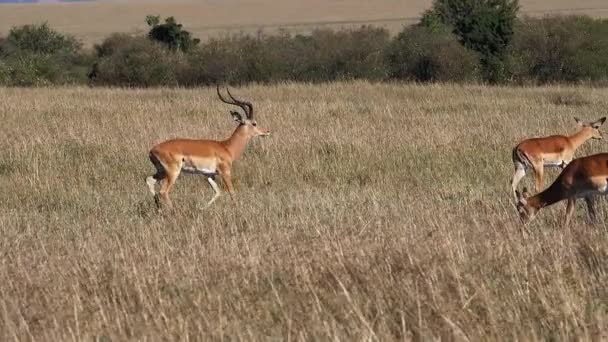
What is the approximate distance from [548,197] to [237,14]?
8558cm

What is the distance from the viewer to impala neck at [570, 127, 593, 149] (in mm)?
11962

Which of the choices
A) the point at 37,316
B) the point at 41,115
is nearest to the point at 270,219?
the point at 37,316

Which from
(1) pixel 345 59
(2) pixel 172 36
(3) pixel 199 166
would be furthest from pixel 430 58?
(3) pixel 199 166

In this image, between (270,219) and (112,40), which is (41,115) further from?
(112,40)

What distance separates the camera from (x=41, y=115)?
763 inches

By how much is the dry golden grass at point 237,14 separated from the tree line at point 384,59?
104 ft

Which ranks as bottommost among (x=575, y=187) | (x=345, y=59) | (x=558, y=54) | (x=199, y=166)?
(x=345, y=59)

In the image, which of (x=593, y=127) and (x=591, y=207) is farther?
(x=593, y=127)

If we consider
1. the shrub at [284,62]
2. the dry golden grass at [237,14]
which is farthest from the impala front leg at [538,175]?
the dry golden grass at [237,14]

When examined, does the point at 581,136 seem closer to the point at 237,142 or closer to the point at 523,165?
the point at 523,165

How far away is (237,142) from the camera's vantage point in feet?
37.9

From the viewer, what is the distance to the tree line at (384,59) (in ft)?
115

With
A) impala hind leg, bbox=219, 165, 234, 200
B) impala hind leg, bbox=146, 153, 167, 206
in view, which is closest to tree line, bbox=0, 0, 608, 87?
impala hind leg, bbox=219, 165, 234, 200

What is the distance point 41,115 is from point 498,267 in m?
15.3
